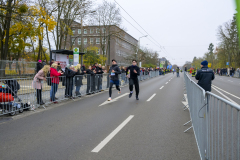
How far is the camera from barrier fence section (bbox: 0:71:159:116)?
291 inches

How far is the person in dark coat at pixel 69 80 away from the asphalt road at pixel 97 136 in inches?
132

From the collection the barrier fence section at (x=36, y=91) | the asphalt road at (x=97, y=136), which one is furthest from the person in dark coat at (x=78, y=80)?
the asphalt road at (x=97, y=136)

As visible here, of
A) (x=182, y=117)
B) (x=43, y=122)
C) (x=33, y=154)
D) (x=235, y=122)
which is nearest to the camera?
(x=235, y=122)

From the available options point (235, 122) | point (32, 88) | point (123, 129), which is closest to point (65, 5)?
point (32, 88)

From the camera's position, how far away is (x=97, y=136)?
5055mm

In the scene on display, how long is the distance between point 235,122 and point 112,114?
5.70 m

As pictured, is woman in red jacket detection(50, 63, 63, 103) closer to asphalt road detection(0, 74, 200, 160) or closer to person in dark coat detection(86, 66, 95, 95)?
asphalt road detection(0, 74, 200, 160)

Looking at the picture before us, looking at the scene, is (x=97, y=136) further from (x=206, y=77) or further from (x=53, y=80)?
(x=53, y=80)

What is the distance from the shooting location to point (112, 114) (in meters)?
7.46

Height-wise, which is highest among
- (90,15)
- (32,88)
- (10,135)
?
(90,15)

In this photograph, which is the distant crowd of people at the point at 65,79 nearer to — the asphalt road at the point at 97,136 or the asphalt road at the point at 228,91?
the asphalt road at the point at 97,136

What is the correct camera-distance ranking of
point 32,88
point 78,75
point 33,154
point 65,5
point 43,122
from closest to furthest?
1. point 33,154
2. point 43,122
3. point 32,88
4. point 78,75
5. point 65,5

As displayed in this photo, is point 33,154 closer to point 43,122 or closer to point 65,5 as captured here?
point 43,122

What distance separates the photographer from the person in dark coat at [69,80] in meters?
10.9
